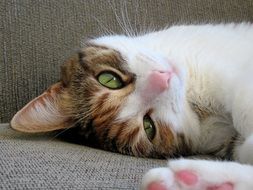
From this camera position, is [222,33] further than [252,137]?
Yes

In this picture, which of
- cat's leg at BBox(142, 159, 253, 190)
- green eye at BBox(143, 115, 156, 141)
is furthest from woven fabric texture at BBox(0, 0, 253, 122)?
cat's leg at BBox(142, 159, 253, 190)

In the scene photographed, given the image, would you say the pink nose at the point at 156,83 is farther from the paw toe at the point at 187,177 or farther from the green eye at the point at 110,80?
the paw toe at the point at 187,177

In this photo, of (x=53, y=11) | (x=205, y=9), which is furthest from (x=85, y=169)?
(x=205, y=9)

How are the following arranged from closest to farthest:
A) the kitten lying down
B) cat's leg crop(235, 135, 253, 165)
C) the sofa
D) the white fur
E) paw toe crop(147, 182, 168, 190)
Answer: paw toe crop(147, 182, 168, 190) < cat's leg crop(235, 135, 253, 165) < the white fur < the kitten lying down < the sofa

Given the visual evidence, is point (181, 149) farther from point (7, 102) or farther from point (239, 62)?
point (7, 102)

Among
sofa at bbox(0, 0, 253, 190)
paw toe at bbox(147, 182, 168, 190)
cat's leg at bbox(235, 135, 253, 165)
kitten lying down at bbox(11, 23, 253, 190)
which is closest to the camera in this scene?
paw toe at bbox(147, 182, 168, 190)

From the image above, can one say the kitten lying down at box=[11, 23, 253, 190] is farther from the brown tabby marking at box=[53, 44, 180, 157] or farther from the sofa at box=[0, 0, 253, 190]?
the sofa at box=[0, 0, 253, 190]
